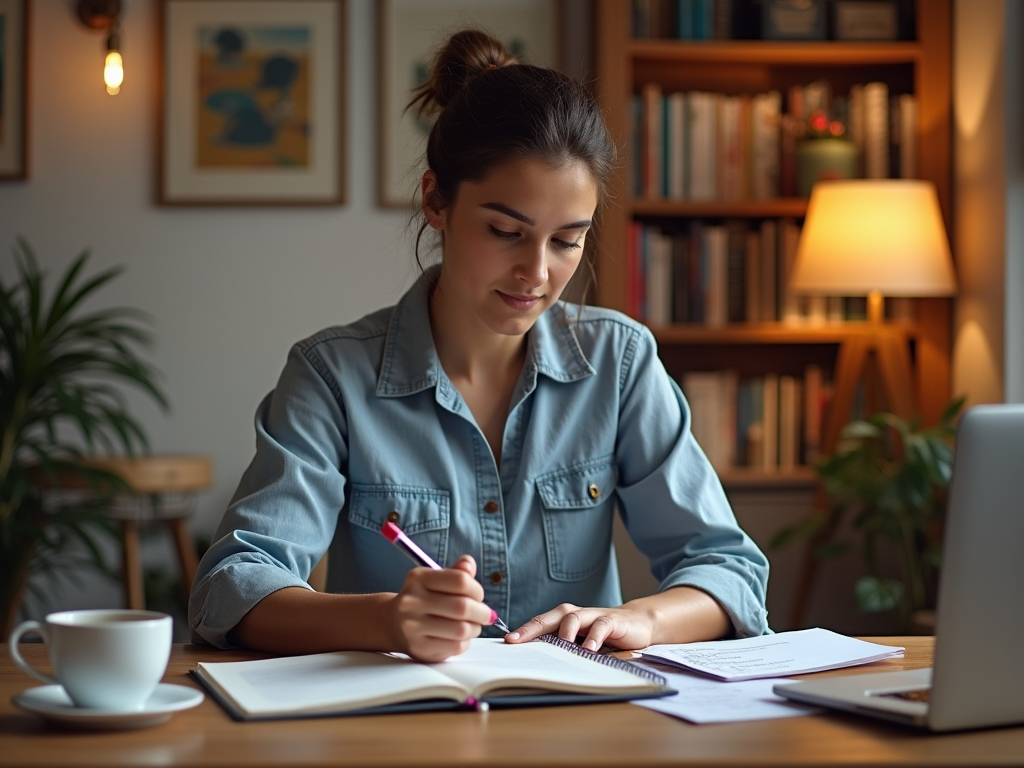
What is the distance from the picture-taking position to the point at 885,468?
3.03 metres

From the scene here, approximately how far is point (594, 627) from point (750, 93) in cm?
276

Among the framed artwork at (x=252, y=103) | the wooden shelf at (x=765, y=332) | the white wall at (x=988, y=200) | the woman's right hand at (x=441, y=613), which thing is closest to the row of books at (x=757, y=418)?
the wooden shelf at (x=765, y=332)

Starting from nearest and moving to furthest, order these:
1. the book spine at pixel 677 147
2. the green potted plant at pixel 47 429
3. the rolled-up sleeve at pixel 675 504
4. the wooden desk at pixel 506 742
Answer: the wooden desk at pixel 506 742, the rolled-up sleeve at pixel 675 504, the green potted plant at pixel 47 429, the book spine at pixel 677 147

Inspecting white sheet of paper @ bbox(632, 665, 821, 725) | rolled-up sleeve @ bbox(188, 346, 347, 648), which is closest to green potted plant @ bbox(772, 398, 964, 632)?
rolled-up sleeve @ bbox(188, 346, 347, 648)

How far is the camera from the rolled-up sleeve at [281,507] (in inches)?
46.6

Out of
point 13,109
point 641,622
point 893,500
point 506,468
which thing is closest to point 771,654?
point 641,622

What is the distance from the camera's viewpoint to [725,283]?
3.40m

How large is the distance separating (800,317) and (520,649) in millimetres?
2537

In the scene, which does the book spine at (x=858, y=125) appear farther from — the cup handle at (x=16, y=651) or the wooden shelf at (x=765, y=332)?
the cup handle at (x=16, y=651)

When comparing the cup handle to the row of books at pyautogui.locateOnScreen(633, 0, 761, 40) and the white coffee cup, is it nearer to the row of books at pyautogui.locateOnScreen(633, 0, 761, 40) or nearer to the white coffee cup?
the white coffee cup

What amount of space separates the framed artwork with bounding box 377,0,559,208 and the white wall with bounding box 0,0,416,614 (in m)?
0.06

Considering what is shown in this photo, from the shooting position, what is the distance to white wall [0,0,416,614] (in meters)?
3.57

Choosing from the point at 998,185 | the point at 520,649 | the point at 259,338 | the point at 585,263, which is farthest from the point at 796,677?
the point at 259,338

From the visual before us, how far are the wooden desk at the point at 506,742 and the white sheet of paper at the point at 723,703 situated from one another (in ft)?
0.05
